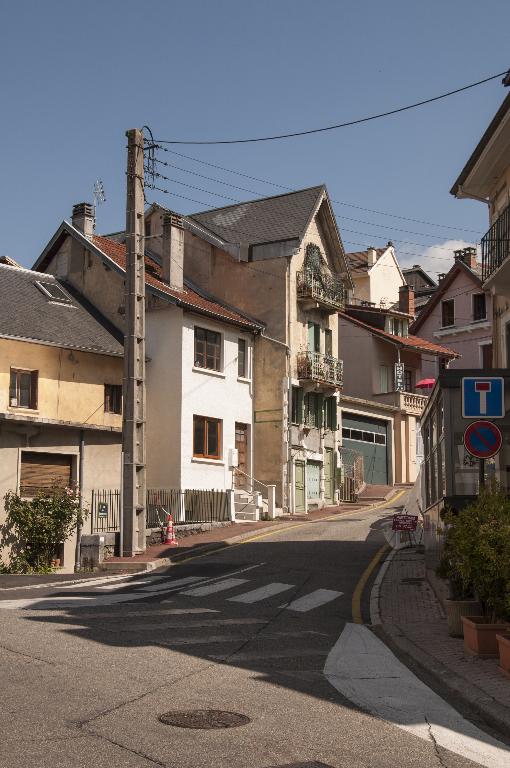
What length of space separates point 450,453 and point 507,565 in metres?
5.99

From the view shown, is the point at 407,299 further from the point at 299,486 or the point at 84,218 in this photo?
the point at 84,218

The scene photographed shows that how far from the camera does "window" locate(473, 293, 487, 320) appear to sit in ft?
182

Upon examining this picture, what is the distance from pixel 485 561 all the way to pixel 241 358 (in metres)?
27.2

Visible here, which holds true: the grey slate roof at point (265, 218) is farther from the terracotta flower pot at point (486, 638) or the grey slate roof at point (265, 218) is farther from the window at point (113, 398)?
the terracotta flower pot at point (486, 638)

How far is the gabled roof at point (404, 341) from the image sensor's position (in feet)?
165

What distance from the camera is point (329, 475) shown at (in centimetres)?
4247

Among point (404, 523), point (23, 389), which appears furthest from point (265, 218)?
point (404, 523)

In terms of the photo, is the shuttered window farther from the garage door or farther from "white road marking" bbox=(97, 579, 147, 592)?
the garage door

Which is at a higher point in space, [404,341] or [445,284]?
[445,284]

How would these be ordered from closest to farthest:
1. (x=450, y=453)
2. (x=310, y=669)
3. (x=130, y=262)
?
(x=310, y=669) → (x=450, y=453) → (x=130, y=262)

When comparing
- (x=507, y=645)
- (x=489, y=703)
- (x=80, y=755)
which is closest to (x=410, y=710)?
(x=489, y=703)

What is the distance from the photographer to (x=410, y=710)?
829 cm

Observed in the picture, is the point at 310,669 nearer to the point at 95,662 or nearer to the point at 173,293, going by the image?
the point at 95,662

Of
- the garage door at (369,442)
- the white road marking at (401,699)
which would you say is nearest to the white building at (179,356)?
the garage door at (369,442)
